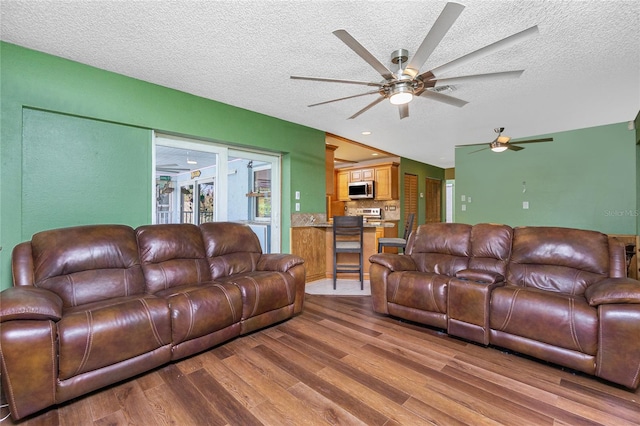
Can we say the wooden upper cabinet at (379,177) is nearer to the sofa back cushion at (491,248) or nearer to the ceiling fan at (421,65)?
the sofa back cushion at (491,248)

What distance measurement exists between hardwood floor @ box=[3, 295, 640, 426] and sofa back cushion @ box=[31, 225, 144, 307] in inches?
29.9

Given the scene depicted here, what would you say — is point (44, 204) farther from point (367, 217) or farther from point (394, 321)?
point (367, 217)

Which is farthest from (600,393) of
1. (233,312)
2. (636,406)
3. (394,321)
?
(233,312)

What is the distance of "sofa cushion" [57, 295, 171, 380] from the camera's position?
1661mm

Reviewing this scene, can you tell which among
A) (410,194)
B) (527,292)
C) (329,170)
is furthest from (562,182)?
(329,170)

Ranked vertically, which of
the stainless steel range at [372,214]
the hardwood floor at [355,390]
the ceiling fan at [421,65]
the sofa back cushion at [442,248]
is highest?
the ceiling fan at [421,65]

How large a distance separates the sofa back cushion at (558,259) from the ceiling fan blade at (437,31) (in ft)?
6.53

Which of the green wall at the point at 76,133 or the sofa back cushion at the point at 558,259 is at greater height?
the green wall at the point at 76,133

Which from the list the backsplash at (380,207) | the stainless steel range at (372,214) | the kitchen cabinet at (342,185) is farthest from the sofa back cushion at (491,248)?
the kitchen cabinet at (342,185)

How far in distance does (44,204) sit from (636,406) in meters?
4.54

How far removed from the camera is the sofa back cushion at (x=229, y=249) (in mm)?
3018

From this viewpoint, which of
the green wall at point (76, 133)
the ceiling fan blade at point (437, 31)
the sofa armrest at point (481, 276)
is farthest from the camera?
the sofa armrest at point (481, 276)

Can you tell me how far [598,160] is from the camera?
474cm

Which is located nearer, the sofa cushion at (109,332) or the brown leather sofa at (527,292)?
the sofa cushion at (109,332)
